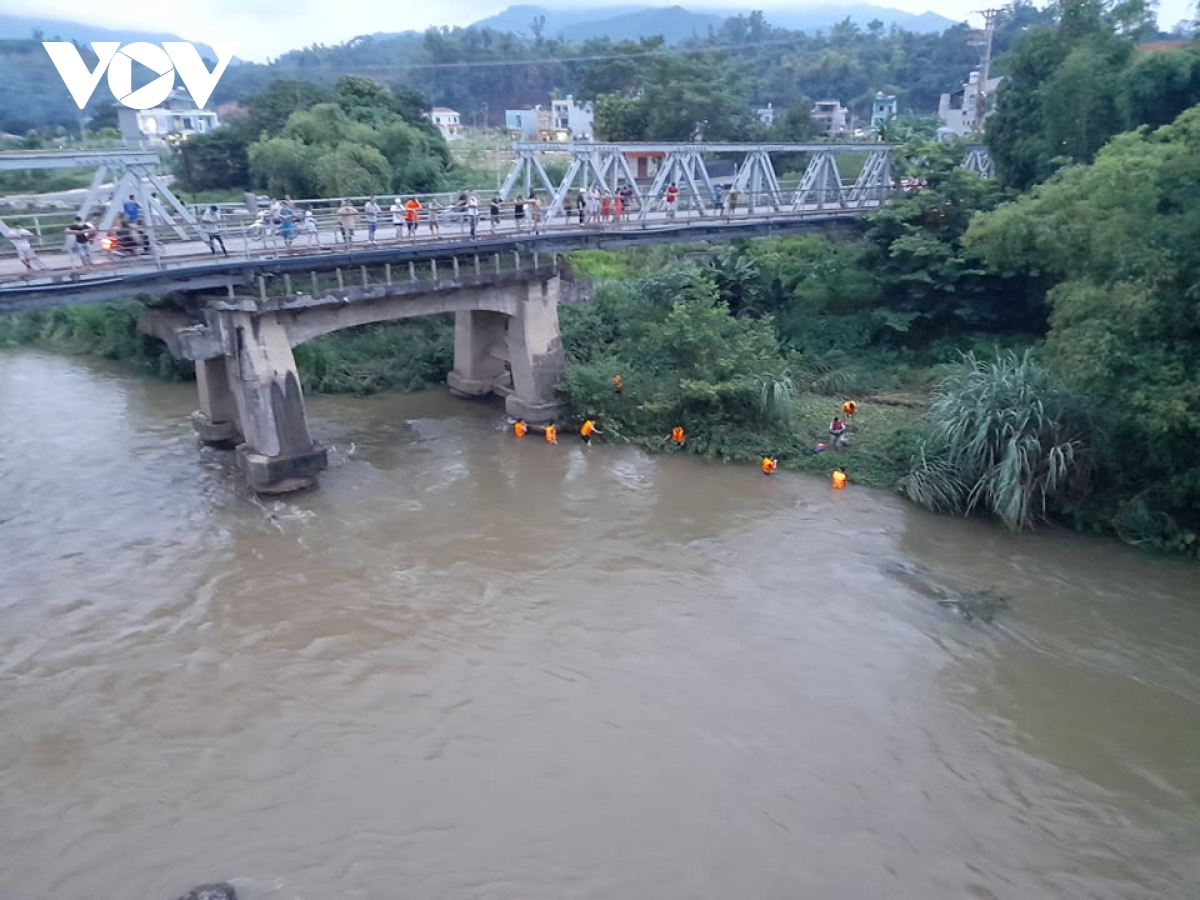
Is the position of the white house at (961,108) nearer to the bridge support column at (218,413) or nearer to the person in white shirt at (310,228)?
the person in white shirt at (310,228)

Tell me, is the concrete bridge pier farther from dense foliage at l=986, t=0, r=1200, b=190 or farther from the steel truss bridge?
dense foliage at l=986, t=0, r=1200, b=190

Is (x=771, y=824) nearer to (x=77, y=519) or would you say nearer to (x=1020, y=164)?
(x=77, y=519)

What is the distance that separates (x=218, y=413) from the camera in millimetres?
21656

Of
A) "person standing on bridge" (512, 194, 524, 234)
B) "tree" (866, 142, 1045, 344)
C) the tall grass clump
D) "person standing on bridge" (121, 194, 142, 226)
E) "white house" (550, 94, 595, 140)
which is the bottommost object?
the tall grass clump

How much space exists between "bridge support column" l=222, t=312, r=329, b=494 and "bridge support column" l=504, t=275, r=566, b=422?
5.79m

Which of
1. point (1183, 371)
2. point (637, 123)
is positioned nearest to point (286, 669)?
point (1183, 371)

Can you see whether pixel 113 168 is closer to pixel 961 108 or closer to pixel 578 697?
pixel 578 697

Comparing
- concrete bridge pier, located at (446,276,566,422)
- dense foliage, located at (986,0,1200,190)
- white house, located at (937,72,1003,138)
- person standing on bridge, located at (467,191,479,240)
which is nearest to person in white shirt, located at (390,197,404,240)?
person standing on bridge, located at (467,191,479,240)

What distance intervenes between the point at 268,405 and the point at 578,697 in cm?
983

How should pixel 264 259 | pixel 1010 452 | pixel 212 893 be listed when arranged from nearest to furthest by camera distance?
pixel 212 893
pixel 1010 452
pixel 264 259

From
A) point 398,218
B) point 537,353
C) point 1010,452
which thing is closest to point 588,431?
point 537,353

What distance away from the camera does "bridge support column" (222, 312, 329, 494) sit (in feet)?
61.0

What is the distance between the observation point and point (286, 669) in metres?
13.4

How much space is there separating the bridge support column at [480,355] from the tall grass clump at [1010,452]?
478 inches
